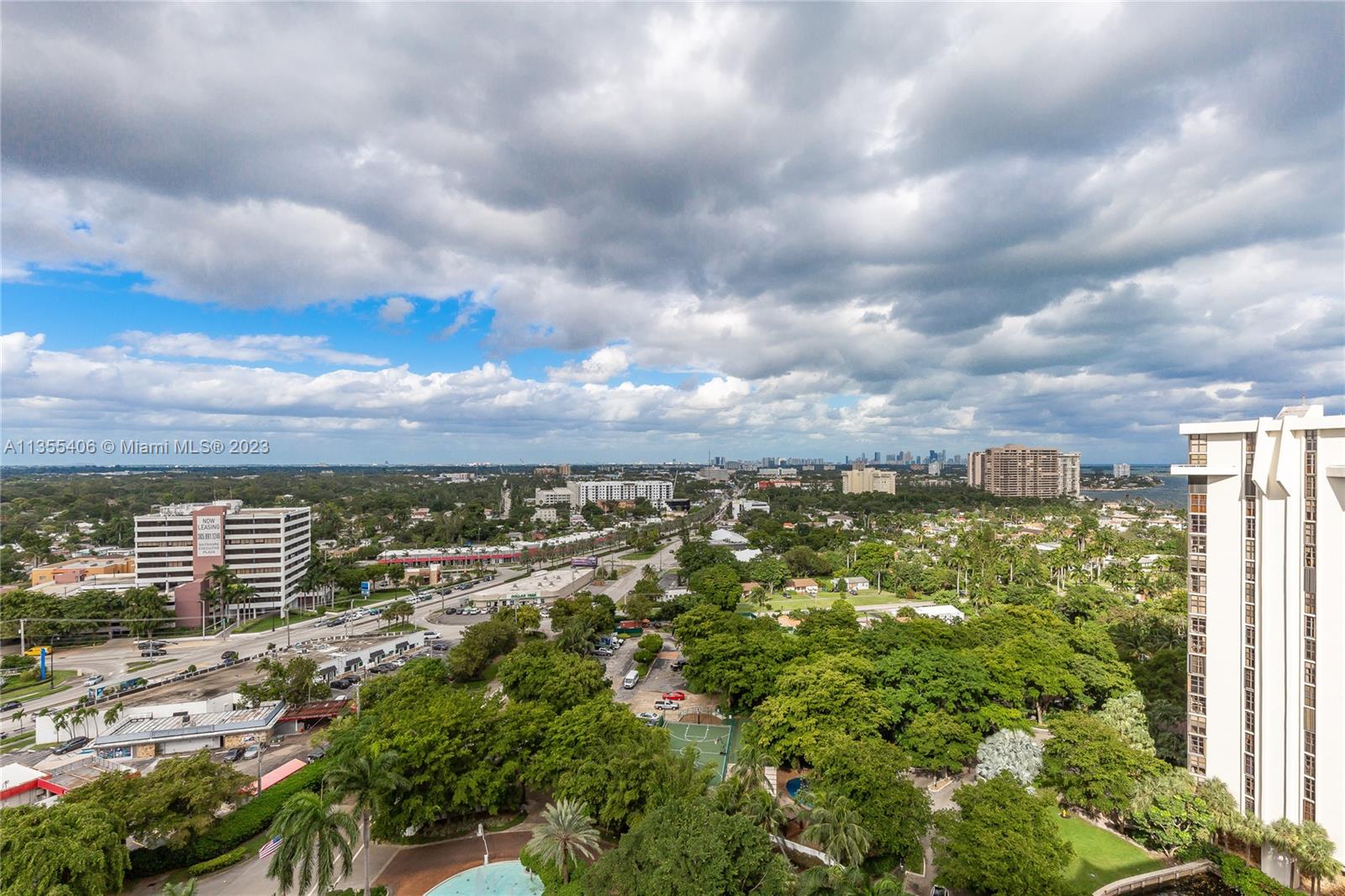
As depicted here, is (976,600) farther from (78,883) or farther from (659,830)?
(78,883)

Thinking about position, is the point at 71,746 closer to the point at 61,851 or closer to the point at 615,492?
the point at 61,851

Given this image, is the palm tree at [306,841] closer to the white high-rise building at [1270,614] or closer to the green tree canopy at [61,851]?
the green tree canopy at [61,851]

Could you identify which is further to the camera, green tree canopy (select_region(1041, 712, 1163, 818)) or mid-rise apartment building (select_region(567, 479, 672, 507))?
mid-rise apartment building (select_region(567, 479, 672, 507))

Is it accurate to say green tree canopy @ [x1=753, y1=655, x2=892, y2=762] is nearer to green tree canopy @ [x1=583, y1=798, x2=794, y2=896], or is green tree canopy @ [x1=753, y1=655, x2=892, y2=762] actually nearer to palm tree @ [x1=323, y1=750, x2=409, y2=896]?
green tree canopy @ [x1=583, y1=798, x2=794, y2=896]

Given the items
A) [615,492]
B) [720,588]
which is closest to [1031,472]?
[615,492]

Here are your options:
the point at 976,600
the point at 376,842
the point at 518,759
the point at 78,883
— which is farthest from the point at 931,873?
the point at 976,600

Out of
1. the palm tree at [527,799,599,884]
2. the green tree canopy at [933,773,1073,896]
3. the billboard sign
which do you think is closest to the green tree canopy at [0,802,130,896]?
the palm tree at [527,799,599,884]

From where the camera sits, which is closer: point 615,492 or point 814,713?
point 814,713
